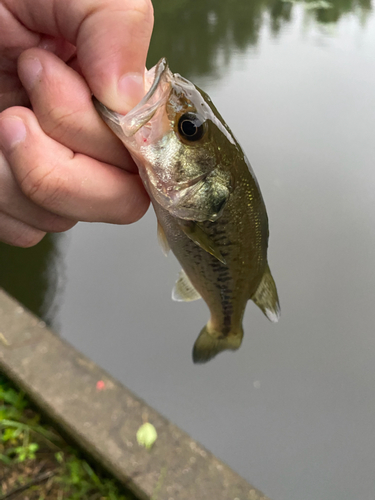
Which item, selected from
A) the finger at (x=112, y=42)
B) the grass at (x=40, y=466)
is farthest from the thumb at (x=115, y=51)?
the grass at (x=40, y=466)

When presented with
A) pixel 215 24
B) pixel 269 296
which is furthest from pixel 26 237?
pixel 215 24

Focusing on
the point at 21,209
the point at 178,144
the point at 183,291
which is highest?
the point at 178,144

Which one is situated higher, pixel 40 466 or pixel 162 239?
pixel 162 239

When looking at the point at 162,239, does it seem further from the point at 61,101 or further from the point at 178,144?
the point at 61,101

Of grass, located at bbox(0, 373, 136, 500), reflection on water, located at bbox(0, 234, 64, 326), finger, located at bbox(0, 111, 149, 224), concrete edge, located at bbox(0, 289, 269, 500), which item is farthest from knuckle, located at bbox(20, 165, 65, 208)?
reflection on water, located at bbox(0, 234, 64, 326)

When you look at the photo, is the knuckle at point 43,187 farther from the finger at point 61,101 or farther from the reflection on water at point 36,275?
the reflection on water at point 36,275

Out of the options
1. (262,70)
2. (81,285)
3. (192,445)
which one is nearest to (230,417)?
(192,445)
